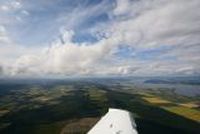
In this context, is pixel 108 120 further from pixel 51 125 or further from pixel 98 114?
pixel 98 114

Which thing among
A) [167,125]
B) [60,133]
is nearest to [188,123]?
[167,125]

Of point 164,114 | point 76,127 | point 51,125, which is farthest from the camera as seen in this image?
point 164,114

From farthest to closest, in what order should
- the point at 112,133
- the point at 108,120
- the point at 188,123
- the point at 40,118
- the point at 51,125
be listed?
1. the point at 40,118
2. the point at 188,123
3. the point at 51,125
4. the point at 108,120
5. the point at 112,133

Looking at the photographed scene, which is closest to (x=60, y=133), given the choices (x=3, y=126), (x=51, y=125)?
(x=51, y=125)

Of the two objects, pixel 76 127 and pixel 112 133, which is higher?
pixel 112 133

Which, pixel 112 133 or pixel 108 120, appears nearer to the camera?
pixel 112 133

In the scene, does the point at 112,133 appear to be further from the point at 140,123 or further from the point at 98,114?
the point at 98,114
